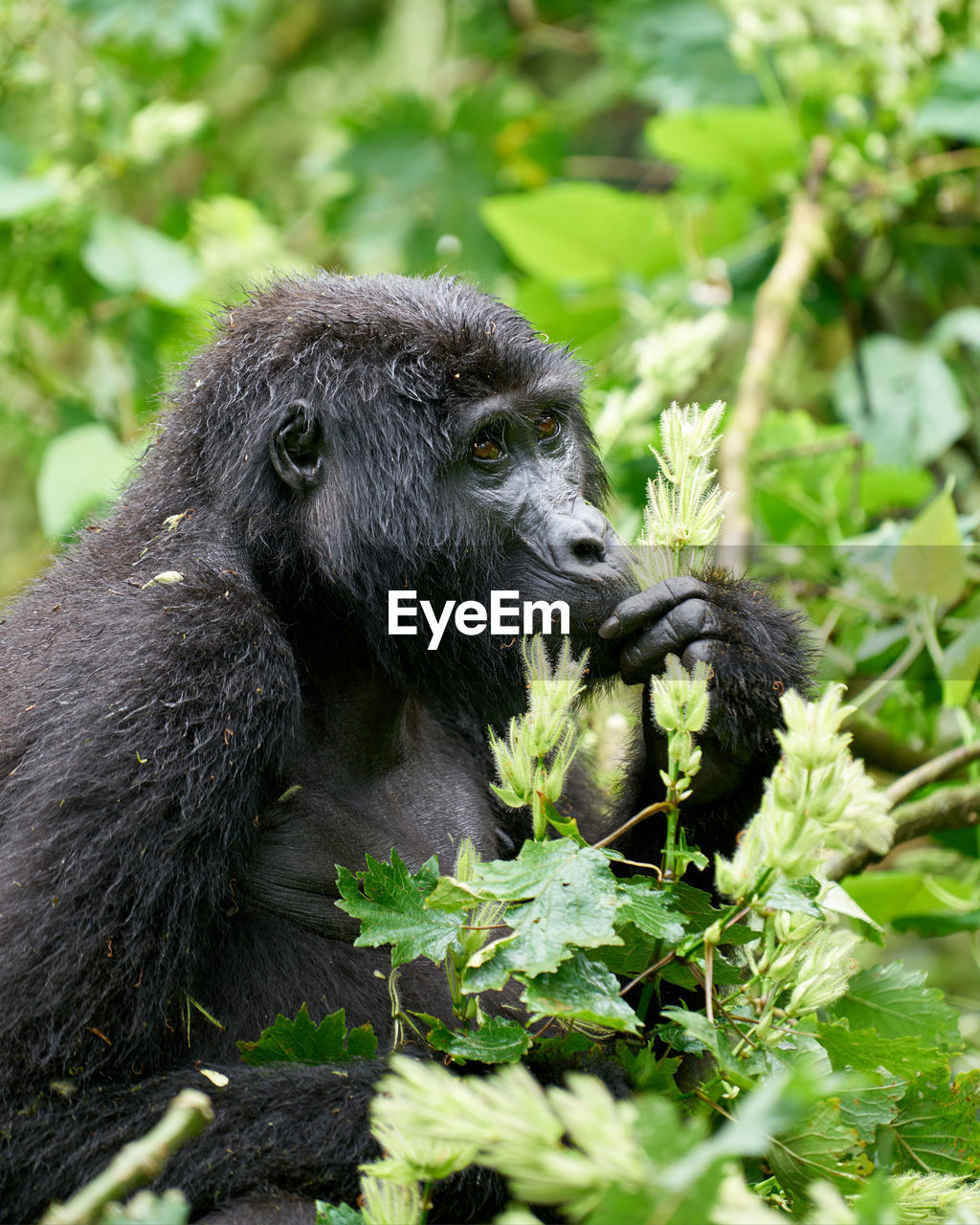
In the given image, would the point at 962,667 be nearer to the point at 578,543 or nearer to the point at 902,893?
the point at 902,893

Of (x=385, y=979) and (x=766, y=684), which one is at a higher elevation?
(x=766, y=684)

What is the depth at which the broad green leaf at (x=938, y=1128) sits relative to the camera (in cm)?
212

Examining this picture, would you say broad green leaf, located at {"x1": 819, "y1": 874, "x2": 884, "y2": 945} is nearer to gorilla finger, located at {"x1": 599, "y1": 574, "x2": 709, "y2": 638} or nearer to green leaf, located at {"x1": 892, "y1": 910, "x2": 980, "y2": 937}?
green leaf, located at {"x1": 892, "y1": 910, "x2": 980, "y2": 937}

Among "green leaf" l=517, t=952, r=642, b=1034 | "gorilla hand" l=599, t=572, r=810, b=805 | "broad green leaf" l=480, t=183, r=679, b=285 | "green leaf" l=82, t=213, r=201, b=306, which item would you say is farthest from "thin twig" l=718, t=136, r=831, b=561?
"green leaf" l=82, t=213, r=201, b=306

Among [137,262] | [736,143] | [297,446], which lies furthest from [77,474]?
[736,143]

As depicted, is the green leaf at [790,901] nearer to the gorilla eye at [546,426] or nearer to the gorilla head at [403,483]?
the gorilla head at [403,483]

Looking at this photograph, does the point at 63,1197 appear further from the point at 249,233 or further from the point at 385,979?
the point at 249,233

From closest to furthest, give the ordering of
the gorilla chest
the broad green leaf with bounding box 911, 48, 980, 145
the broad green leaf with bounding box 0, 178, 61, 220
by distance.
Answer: the gorilla chest < the broad green leaf with bounding box 911, 48, 980, 145 < the broad green leaf with bounding box 0, 178, 61, 220

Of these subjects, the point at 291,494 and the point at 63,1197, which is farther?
the point at 291,494

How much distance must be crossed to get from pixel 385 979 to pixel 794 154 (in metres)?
4.24

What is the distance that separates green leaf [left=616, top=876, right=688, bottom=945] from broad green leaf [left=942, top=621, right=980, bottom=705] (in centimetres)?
159

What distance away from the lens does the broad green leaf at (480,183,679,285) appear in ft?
17.4

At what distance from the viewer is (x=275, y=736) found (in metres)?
2.24

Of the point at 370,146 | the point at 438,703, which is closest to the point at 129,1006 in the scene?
the point at 438,703
